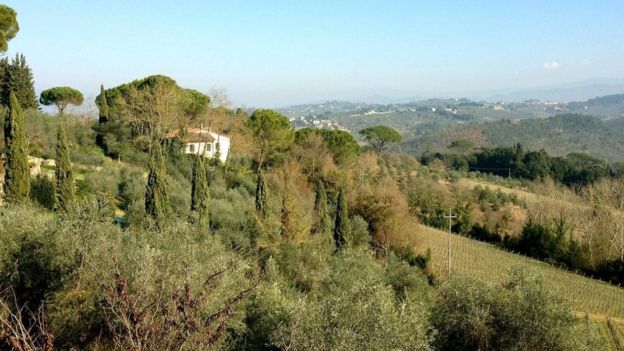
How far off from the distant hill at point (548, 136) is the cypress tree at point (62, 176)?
105137 millimetres

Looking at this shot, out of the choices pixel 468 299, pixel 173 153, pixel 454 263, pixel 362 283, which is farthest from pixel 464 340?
pixel 173 153

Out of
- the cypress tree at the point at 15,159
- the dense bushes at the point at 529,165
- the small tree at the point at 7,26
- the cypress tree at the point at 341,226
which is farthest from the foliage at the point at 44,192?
the dense bushes at the point at 529,165

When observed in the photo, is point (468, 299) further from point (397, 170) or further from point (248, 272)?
point (397, 170)

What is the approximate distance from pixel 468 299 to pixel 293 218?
1323cm

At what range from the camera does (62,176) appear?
20.9 meters

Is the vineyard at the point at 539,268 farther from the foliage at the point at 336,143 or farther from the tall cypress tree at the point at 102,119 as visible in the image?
the tall cypress tree at the point at 102,119

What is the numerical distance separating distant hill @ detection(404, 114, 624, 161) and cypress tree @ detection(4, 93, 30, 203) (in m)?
106

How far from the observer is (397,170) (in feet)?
204

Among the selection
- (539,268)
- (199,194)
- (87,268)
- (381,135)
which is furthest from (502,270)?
(381,135)

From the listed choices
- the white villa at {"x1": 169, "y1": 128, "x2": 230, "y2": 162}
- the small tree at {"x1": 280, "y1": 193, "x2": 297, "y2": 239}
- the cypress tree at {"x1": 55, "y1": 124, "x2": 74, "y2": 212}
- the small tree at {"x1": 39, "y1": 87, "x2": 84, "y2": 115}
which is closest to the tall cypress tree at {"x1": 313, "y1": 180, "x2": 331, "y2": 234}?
the small tree at {"x1": 280, "y1": 193, "x2": 297, "y2": 239}

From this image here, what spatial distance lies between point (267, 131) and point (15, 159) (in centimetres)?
2205

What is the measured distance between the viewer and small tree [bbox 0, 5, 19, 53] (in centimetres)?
2861

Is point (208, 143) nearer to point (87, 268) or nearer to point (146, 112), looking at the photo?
point (146, 112)

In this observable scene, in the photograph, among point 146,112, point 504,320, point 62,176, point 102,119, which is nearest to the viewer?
point 504,320
